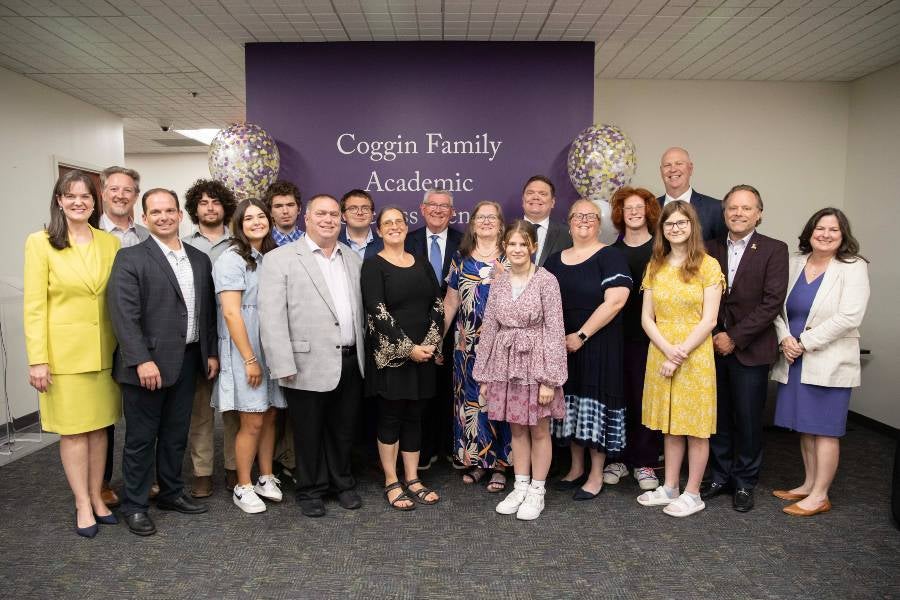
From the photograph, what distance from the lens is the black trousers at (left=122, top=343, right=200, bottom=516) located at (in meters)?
2.97

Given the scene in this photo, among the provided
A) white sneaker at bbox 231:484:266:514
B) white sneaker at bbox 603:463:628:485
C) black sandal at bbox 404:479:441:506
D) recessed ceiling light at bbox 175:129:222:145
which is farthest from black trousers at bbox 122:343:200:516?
recessed ceiling light at bbox 175:129:222:145

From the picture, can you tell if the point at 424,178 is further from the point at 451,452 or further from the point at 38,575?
the point at 38,575

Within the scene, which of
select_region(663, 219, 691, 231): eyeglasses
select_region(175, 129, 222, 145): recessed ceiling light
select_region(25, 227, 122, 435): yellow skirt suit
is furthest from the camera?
A: select_region(175, 129, 222, 145): recessed ceiling light

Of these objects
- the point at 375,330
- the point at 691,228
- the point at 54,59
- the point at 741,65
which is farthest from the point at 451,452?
the point at 54,59

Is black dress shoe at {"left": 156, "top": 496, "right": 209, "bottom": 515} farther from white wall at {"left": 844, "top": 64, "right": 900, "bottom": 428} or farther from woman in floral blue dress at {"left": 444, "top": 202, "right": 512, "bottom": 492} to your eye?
white wall at {"left": 844, "top": 64, "right": 900, "bottom": 428}

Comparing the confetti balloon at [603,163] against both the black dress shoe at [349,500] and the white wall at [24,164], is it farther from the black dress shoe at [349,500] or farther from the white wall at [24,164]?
the white wall at [24,164]

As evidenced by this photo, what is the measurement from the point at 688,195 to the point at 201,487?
350 cm

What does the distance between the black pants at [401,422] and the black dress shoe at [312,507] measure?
46 cm

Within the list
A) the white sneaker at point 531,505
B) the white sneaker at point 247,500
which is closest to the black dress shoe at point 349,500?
the white sneaker at point 247,500

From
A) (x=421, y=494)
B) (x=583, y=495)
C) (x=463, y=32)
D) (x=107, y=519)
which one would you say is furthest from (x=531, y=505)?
(x=463, y=32)

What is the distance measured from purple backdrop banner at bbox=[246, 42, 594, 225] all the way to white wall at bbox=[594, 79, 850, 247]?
1.09 meters

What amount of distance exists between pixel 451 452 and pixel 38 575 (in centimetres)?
230

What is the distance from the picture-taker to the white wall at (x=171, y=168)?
1078cm

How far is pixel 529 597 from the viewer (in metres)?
2.43
